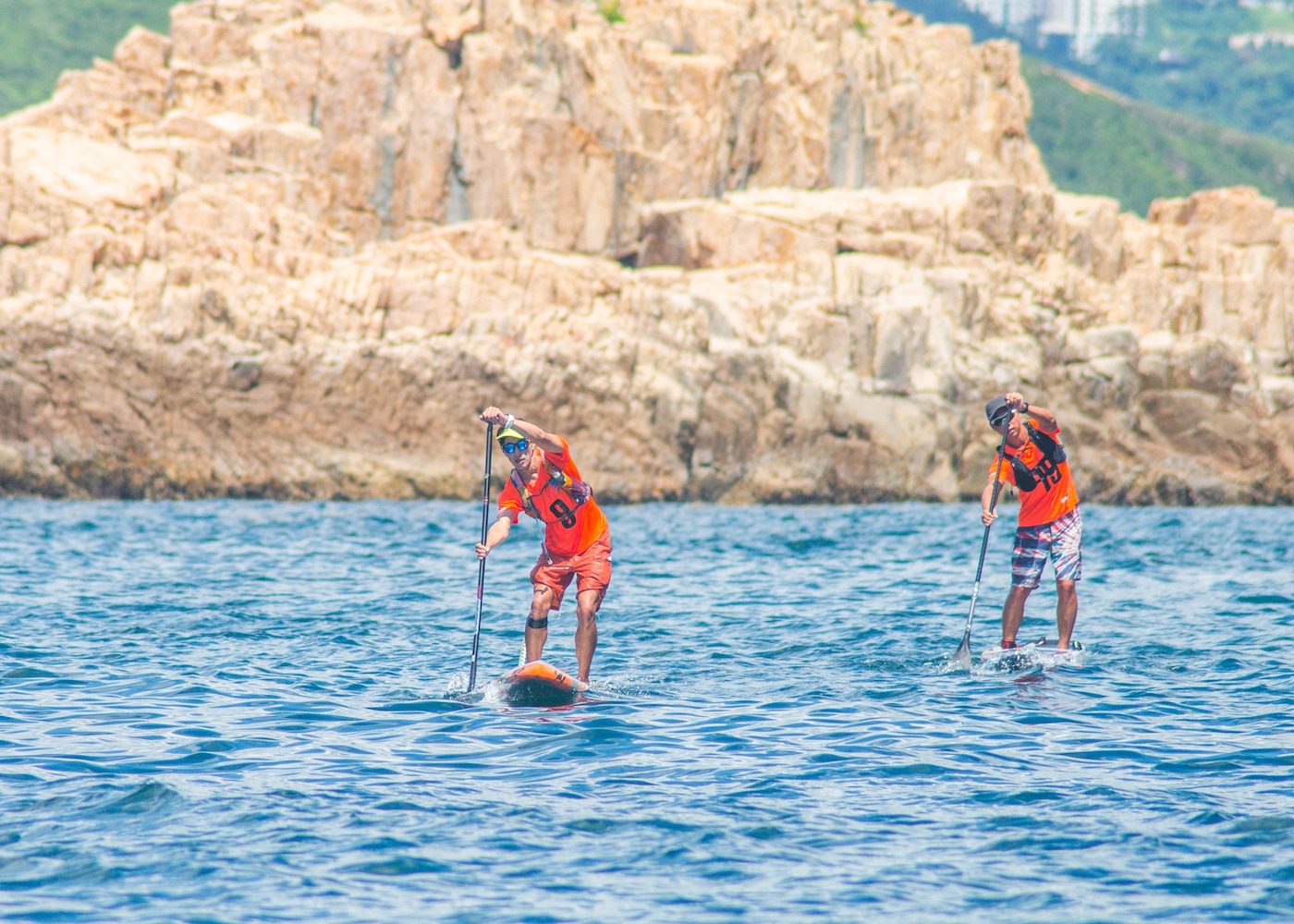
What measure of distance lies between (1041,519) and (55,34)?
11279cm

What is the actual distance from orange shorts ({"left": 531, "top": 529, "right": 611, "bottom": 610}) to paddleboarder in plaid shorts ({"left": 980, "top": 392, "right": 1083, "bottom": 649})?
4093mm

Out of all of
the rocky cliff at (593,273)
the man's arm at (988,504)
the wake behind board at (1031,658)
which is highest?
the rocky cliff at (593,273)

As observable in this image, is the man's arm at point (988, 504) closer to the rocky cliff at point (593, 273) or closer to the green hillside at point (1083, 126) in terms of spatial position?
the rocky cliff at point (593, 273)

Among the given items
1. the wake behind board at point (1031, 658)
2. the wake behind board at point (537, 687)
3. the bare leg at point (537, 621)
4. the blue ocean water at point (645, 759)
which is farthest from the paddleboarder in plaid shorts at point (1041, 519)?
the wake behind board at point (537, 687)

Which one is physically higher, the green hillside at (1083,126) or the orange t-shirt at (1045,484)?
the green hillside at (1083,126)

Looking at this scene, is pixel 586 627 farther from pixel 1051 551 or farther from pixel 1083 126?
pixel 1083 126

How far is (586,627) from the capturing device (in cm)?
1412

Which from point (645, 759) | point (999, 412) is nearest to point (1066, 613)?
point (999, 412)

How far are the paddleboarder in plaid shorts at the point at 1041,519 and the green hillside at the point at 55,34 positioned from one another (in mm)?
96696

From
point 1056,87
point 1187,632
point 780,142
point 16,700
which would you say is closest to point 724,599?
point 1187,632

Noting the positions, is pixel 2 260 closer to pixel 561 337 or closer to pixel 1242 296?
pixel 561 337

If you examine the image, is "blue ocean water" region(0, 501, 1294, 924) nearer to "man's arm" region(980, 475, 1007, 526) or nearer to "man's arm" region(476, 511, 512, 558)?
"man's arm" region(476, 511, 512, 558)

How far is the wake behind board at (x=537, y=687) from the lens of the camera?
44.5 feet

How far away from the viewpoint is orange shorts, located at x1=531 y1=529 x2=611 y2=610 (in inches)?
561
